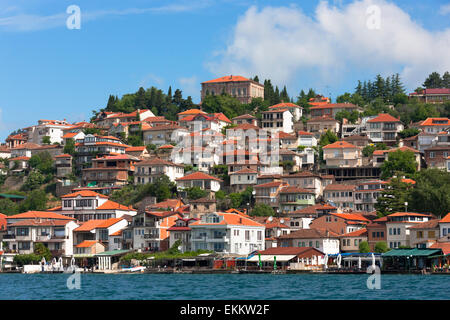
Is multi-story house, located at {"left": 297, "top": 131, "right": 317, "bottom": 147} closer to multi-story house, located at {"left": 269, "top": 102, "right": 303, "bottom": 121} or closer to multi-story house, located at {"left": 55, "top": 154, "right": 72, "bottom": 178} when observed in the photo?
multi-story house, located at {"left": 269, "top": 102, "right": 303, "bottom": 121}

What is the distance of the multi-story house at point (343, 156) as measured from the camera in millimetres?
107938

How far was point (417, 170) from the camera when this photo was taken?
10425cm

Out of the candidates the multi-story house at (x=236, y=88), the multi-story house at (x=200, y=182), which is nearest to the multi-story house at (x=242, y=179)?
the multi-story house at (x=200, y=182)

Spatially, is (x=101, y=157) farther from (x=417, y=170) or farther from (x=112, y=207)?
(x=417, y=170)

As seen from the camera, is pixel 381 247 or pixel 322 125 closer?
pixel 381 247

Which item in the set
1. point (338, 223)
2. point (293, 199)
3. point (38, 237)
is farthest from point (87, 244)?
point (338, 223)

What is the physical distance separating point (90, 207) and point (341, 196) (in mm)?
32135

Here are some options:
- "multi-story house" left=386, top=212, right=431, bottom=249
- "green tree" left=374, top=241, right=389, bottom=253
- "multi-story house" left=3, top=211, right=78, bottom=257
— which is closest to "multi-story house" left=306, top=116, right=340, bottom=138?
"multi-story house" left=386, top=212, right=431, bottom=249

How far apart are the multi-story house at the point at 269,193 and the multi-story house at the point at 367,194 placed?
32.7 feet

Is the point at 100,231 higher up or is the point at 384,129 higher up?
the point at 384,129

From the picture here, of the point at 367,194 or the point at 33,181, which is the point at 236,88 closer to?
the point at 33,181

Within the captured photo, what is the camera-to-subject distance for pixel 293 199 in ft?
317

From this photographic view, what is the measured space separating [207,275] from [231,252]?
7801 mm

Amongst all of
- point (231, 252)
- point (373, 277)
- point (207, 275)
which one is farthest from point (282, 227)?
point (373, 277)
